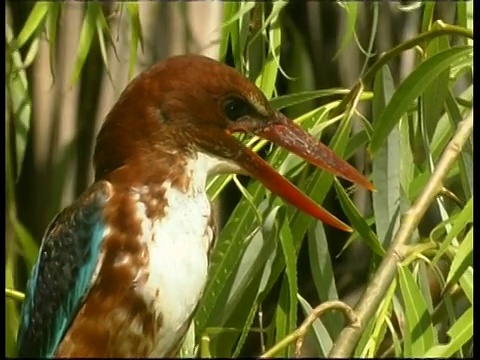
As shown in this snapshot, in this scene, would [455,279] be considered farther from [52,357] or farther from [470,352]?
[52,357]

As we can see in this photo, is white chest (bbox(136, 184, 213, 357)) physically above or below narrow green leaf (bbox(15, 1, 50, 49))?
→ below

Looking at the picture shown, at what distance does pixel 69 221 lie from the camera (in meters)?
0.91

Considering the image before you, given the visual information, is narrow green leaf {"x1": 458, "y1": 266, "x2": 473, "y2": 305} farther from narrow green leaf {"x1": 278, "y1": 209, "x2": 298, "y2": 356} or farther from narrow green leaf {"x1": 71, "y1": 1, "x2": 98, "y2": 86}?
narrow green leaf {"x1": 71, "y1": 1, "x2": 98, "y2": 86}

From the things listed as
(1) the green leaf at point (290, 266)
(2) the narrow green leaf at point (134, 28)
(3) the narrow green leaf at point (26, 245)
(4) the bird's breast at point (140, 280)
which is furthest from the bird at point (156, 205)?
(3) the narrow green leaf at point (26, 245)

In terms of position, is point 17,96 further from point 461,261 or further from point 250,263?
point 461,261

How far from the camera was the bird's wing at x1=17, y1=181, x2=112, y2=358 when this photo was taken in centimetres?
88

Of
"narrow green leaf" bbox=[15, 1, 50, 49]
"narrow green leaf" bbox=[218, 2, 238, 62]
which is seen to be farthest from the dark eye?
"narrow green leaf" bbox=[15, 1, 50, 49]

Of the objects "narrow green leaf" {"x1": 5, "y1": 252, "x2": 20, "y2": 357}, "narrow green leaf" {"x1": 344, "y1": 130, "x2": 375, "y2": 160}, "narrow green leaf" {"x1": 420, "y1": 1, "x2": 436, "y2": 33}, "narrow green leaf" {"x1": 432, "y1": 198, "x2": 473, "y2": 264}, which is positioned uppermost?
"narrow green leaf" {"x1": 420, "y1": 1, "x2": 436, "y2": 33}

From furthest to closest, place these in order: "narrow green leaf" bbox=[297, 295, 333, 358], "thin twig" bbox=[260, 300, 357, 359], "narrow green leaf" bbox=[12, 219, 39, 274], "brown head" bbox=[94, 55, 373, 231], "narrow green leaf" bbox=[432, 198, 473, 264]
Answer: "narrow green leaf" bbox=[12, 219, 39, 274], "narrow green leaf" bbox=[297, 295, 333, 358], "narrow green leaf" bbox=[432, 198, 473, 264], "brown head" bbox=[94, 55, 373, 231], "thin twig" bbox=[260, 300, 357, 359]

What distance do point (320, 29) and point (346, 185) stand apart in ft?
0.68

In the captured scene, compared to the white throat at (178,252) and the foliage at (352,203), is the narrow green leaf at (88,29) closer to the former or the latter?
the foliage at (352,203)

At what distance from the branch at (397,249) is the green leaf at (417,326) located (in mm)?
89

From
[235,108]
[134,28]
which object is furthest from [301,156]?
[134,28]

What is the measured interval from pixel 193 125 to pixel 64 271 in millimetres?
148
